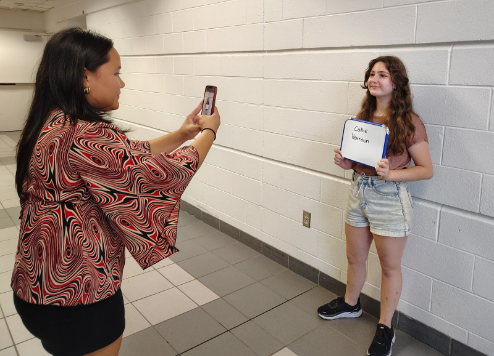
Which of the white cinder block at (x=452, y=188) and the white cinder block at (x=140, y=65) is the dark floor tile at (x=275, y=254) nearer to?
the white cinder block at (x=452, y=188)

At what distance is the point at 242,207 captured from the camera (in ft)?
11.7

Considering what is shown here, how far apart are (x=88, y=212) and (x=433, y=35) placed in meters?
1.76

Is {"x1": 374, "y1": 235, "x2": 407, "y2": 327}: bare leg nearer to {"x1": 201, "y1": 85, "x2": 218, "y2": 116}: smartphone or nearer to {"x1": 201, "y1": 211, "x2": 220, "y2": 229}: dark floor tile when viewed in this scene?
{"x1": 201, "y1": 85, "x2": 218, "y2": 116}: smartphone

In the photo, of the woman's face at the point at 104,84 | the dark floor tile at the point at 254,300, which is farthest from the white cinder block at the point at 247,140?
the woman's face at the point at 104,84

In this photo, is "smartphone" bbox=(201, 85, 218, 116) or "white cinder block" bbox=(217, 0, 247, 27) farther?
"white cinder block" bbox=(217, 0, 247, 27)

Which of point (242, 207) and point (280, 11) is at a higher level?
point (280, 11)

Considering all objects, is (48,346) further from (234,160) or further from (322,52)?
(234,160)

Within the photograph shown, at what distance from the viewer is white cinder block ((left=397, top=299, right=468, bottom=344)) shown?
209cm

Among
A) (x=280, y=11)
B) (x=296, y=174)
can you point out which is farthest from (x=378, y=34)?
(x=296, y=174)

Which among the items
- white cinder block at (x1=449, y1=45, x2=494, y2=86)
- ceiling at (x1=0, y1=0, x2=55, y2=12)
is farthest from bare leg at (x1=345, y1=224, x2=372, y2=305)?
ceiling at (x1=0, y1=0, x2=55, y2=12)

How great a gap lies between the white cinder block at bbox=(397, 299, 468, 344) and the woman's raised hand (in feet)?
2.80

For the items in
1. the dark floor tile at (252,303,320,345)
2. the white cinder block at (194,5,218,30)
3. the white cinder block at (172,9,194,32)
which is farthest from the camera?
the white cinder block at (172,9,194,32)

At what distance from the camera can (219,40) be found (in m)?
3.48

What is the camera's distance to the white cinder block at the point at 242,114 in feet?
10.6
